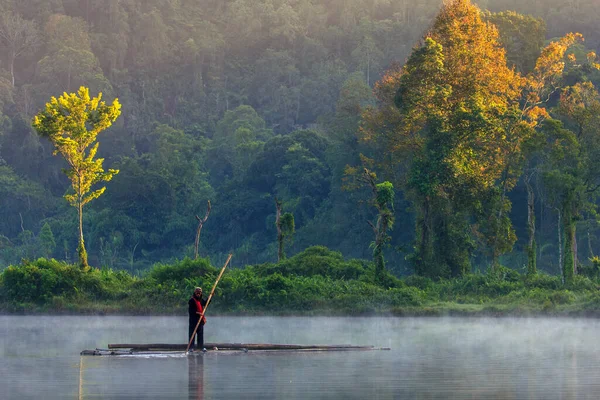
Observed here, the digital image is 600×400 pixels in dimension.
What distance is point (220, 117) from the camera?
96.4m

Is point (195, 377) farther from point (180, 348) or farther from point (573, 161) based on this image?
point (573, 161)

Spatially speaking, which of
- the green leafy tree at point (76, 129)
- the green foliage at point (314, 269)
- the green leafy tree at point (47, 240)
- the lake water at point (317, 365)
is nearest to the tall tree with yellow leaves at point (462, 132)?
the green foliage at point (314, 269)

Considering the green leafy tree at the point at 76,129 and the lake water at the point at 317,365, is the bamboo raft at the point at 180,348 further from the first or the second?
the green leafy tree at the point at 76,129

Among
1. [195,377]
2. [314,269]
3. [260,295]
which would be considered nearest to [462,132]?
[314,269]

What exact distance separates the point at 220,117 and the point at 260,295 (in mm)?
57781

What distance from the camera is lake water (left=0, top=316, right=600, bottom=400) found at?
16141mm

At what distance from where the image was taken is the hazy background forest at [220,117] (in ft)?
221

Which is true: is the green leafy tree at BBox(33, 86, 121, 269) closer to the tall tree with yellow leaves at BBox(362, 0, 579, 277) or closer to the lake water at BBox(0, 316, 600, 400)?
the lake water at BBox(0, 316, 600, 400)

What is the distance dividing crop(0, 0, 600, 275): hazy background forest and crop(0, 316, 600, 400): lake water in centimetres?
2025

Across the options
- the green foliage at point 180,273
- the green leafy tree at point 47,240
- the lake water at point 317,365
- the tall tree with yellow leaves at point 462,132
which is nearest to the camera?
the lake water at point 317,365

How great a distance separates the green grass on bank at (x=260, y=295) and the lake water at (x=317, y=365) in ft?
17.2

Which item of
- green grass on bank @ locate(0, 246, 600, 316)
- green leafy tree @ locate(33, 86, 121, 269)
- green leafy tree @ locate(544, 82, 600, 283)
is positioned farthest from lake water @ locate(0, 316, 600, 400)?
green leafy tree @ locate(33, 86, 121, 269)

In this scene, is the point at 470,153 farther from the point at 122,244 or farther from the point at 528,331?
the point at 122,244

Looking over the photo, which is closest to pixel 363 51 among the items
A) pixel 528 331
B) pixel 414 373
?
pixel 528 331
